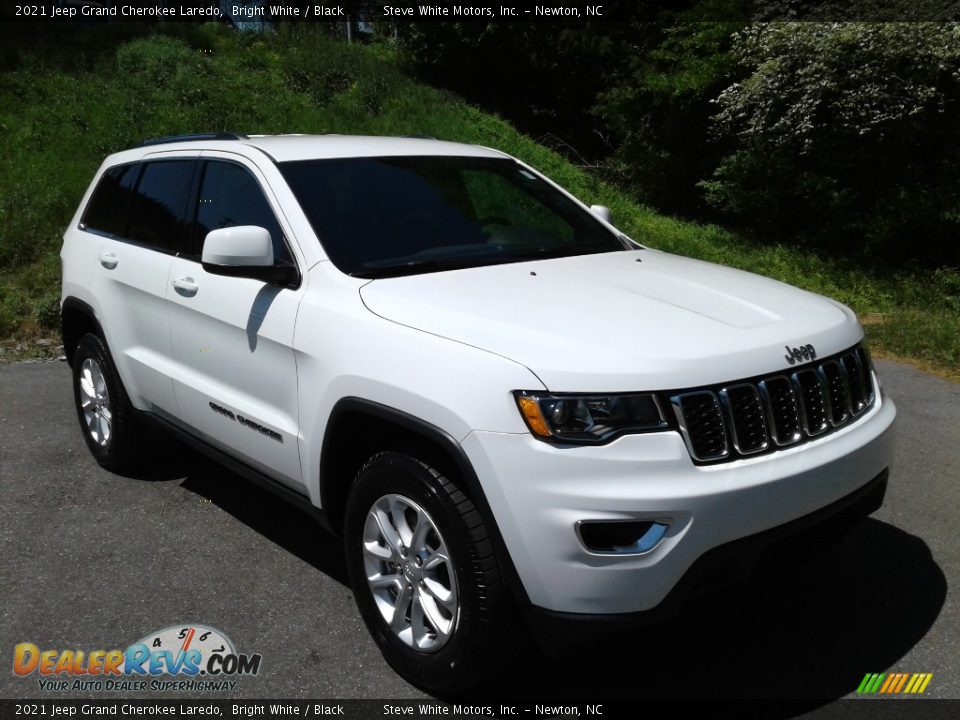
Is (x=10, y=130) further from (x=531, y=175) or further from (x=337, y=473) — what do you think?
(x=337, y=473)

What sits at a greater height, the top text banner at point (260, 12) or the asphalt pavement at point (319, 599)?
the top text banner at point (260, 12)

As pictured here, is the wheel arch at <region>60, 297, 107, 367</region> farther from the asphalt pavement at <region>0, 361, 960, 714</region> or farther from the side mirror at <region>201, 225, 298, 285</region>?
the side mirror at <region>201, 225, 298, 285</region>

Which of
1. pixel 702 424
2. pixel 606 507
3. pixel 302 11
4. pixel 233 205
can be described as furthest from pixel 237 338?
pixel 302 11

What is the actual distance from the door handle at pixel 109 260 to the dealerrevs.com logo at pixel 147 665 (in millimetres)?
2029

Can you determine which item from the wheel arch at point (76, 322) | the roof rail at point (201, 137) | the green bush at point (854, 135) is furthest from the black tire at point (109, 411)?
the green bush at point (854, 135)

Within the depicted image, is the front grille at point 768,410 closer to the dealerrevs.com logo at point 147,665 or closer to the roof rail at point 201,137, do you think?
the dealerrevs.com logo at point 147,665

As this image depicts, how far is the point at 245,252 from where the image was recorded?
130 inches

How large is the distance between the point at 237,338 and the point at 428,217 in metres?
0.93

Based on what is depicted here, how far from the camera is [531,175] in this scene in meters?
4.65

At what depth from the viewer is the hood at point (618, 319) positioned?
2.58 meters

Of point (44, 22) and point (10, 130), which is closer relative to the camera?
point (10, 130)

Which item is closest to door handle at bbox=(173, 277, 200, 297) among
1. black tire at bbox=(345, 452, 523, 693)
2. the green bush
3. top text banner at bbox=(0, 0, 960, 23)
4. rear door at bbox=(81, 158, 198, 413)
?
rear door at bbox=(81, 158, 198, 413)

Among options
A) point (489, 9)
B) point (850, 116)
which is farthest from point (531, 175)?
point (489, 9)

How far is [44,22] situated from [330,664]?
20.9 metres
